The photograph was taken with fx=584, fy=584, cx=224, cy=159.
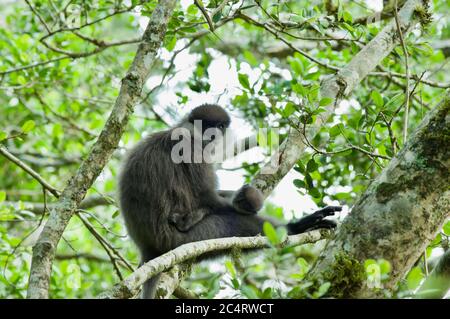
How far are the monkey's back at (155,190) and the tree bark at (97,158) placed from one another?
3.79 ft

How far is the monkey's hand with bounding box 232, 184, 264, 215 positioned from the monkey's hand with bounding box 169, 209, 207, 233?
362 mm

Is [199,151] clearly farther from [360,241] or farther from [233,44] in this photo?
[233,44]

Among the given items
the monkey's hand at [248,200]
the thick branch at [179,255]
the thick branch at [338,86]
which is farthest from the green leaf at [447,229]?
the monkey's hand at [248,200]

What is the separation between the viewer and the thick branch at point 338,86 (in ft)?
15.7

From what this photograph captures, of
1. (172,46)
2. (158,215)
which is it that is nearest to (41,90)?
(172,46)

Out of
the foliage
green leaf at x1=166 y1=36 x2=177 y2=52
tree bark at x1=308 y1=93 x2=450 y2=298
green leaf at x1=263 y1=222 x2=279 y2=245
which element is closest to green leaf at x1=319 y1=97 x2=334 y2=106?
the foliage

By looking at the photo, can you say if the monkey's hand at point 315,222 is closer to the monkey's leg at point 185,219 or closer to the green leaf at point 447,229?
the monkey's leg at point 185,219

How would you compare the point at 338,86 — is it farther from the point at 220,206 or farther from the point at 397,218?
the point at 397,218

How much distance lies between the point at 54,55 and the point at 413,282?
19.5 feet

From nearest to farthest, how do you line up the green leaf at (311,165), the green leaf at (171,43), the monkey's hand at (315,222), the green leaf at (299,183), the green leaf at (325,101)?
the green leaf at (325,101), the green leaf at (311,165), the green leaf at (299,183), the monkey's hand at (315,222), the green leaf at (171,43)

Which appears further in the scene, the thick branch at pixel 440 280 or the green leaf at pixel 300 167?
the green leaf at pixel 300 167

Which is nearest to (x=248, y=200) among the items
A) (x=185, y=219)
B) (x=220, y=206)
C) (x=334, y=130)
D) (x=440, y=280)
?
(x=220, y=206)

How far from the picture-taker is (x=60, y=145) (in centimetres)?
870

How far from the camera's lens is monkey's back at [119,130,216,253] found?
5031 mm
